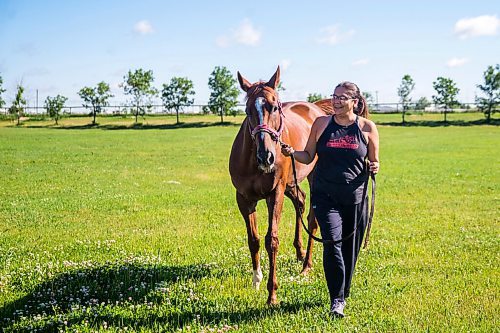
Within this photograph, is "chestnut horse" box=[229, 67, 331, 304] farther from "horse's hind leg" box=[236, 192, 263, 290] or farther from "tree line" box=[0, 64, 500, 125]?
"tree line" box=[0, 64, 500, 125]

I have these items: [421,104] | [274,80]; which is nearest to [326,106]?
[274,80]

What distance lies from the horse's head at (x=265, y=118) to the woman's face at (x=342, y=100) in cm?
72

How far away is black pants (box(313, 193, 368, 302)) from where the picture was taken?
17.9 ft

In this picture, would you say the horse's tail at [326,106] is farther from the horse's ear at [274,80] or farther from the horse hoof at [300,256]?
the horse's ear at [274,80]

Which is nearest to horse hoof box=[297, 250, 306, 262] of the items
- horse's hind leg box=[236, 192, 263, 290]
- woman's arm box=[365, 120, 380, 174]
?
horse's hind leg box=[236, 192, 263, 290]

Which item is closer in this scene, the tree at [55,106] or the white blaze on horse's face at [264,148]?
the white blaze on horse's face at [264,148]

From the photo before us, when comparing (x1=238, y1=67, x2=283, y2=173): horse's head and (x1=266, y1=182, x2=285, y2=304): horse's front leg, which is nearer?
(x1=238, y1=67, x2=283, y2=173): horse's head

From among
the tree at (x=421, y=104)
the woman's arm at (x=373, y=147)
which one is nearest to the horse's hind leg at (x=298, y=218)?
the woman's arm at (x=373, y=147)

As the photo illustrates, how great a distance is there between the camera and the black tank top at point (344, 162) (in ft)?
18.2

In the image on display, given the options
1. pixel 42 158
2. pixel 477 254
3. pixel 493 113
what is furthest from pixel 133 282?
pixel 493 113

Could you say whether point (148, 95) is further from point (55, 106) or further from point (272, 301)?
point (272, 301)

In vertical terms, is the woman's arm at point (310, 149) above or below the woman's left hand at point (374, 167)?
above

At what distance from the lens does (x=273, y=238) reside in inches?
248

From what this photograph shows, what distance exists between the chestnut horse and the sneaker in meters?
0.80
